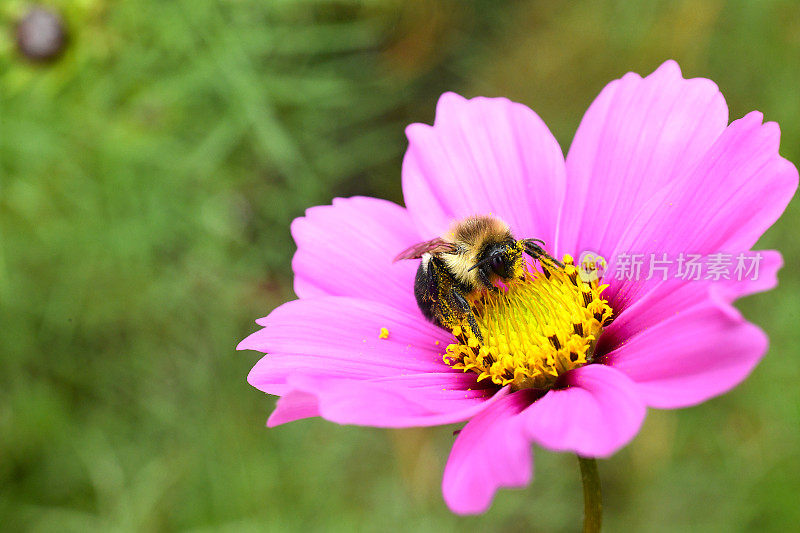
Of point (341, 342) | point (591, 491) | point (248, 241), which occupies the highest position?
point (248, 241)

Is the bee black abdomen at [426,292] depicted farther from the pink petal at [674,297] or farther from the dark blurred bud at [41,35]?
the dark blurred bud at [41,35]

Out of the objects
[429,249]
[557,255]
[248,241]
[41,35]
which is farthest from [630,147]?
[248,241]

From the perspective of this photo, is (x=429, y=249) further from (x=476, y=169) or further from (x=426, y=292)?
(x=476, y=169)

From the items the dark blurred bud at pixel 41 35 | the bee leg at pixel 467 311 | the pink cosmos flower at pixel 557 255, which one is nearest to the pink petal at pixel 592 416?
the pink cosmos flower at pixel 557 255

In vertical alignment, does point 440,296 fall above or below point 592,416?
above

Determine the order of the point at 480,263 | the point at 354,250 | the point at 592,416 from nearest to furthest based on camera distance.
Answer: the point at 592,416
the point at 480,263
the point at 354,250

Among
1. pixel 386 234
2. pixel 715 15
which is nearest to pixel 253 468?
pixel 386 234

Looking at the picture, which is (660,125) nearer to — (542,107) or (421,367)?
(421,367)
